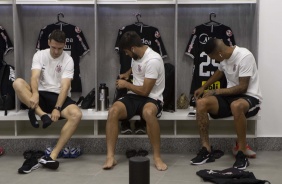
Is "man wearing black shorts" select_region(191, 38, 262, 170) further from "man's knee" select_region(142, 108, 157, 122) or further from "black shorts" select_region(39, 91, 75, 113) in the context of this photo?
"black shorts" select_region(39, 91, 75, 113)

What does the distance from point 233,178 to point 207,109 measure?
2.80ft

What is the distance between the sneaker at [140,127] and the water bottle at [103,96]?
1.16ft

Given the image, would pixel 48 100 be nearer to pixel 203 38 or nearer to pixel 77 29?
pixel 77 29

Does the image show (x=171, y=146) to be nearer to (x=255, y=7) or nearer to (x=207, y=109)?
(x=207, y=109)

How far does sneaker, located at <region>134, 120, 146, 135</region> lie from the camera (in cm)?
439

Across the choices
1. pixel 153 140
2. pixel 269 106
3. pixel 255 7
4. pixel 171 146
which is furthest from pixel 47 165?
pixel 255 7

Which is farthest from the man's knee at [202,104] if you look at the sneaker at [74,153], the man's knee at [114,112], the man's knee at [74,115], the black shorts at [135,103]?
the sneaker at [74,153]

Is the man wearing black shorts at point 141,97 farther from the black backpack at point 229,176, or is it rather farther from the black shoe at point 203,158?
the black backpack at point 229,176

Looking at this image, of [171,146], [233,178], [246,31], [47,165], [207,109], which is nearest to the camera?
[233,178]

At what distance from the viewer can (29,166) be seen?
12.2ft

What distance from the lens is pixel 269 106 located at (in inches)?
176

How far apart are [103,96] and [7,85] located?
39.1 inches

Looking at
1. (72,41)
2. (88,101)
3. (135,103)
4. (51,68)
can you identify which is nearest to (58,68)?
(51,68)

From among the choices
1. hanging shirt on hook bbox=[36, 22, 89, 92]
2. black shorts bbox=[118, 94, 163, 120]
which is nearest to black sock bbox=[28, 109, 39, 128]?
black shorts bbox=[118, 94, 163, 120]
